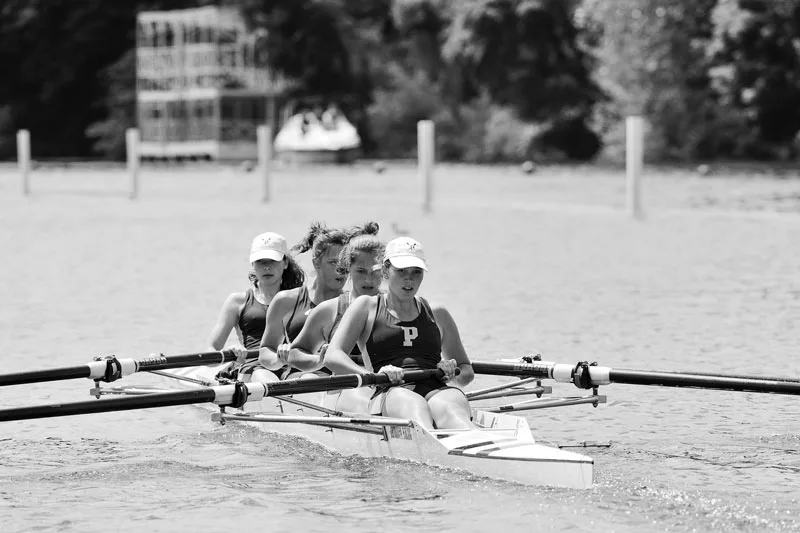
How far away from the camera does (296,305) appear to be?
9570 millimetres

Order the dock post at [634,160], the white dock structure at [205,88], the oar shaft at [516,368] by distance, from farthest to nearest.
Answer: the white dock structure at [205,88]
the dock post at [634,160]
the oar shaft at [516,368]

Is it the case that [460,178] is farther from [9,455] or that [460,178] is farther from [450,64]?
[9,455]

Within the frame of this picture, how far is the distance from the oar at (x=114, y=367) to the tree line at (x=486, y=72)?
3014cm

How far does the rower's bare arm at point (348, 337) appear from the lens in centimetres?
841

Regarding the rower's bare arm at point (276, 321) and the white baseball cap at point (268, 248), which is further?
the white baseball cap at point (268, 248)

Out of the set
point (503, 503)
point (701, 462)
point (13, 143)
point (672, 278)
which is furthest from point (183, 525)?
point (13, 143)

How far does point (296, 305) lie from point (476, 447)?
7.54 ft

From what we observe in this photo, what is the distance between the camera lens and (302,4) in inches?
2301

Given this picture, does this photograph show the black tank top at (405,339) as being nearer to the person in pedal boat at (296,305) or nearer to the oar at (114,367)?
the person in pedal boat at (296,305)

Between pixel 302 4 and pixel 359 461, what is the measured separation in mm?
51458

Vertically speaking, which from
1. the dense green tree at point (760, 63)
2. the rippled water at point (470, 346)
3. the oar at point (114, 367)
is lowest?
the rippled water at point (470, 346)

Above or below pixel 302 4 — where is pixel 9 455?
below

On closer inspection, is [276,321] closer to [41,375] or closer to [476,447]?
[41,375]

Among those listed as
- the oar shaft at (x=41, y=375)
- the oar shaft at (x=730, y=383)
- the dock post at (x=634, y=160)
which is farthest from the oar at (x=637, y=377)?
the dock post at (x=634, y=160)
